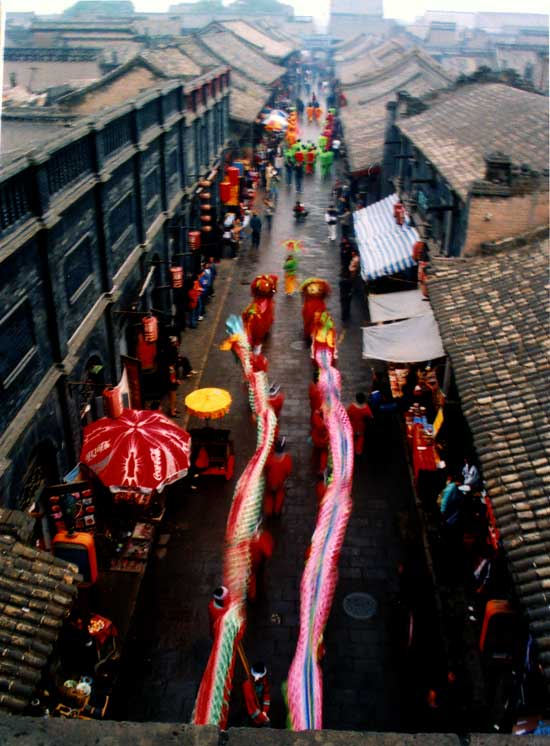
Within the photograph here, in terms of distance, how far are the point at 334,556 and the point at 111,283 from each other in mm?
8898

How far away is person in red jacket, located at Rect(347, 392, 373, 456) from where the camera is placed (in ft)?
55.2

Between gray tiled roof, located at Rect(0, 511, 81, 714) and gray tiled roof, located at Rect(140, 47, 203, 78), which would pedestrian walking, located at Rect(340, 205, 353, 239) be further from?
gray tiled roof, located at Rect(0, 511, 81, 714)

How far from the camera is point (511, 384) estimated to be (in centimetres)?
1169

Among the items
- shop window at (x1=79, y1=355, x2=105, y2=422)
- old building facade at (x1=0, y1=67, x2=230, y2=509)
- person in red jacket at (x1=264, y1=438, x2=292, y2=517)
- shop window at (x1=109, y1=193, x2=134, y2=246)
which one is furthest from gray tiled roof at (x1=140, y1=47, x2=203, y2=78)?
person in red jacket at (x1=264, y1=438, x2=292, y2=517)

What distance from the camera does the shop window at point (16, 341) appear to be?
10.9 meters

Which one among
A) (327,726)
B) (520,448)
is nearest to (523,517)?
(520,448)

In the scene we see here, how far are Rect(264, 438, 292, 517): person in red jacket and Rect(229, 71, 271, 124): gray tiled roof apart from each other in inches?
1199

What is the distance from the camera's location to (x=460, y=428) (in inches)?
631

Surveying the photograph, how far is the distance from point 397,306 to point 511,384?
8582 mm

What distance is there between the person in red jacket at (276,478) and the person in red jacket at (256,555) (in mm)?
1779

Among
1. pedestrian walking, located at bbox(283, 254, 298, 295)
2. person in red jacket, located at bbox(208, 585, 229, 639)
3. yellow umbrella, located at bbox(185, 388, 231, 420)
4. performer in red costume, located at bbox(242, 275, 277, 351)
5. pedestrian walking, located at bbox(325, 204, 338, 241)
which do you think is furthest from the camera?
pedestrian walking, located at bbox(325, 204, 338, 241)

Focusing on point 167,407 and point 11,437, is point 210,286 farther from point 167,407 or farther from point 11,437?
point 11,437

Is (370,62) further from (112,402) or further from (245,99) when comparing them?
(112,402)

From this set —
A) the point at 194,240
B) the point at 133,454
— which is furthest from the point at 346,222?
the point at 133,454
